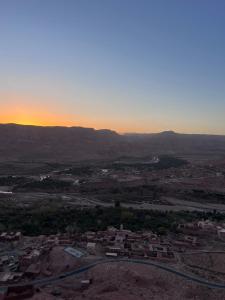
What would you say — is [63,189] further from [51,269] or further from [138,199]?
[51,269]

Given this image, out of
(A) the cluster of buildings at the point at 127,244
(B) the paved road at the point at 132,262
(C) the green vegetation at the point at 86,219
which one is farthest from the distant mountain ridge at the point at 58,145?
(B) the paved road at the point at 132,262

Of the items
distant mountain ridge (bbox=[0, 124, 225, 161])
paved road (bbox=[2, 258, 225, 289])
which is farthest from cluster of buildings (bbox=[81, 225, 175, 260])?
distant mountain ridge (bbox=[0, 124, 225, 161])

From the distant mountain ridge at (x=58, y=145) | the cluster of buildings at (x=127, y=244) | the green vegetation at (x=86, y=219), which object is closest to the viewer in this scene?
the cluster of buildings at (x=127, y=244)

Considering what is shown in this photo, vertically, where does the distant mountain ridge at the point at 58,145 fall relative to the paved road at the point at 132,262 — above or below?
above

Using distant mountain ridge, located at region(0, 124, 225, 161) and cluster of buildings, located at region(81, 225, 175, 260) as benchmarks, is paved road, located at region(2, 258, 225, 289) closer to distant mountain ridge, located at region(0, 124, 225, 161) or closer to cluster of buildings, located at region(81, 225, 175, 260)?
cluster of buildings, located at region(81, 225, 175, 260)

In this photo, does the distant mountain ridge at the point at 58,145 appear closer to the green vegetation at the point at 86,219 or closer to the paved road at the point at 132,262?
the green vegetation at the point at 86,219

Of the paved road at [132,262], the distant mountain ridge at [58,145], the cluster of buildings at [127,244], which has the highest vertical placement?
the distant mountain ridge at [58,145]

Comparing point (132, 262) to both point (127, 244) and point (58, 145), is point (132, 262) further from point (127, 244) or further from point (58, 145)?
point (58, 145)

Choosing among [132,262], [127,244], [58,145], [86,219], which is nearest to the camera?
[132,262]

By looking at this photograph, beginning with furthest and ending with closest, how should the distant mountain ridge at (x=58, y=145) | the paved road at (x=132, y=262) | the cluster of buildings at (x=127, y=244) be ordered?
the distant mountain ridge at (x=58, y=145)
the cluster of buildings at (x=127, y=244)
the paved road at (x=132, y=262)

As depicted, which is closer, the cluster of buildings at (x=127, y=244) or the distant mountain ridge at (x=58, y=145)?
the cluster of buildings at (x=127, y=244)

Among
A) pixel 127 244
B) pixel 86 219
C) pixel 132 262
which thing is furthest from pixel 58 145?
pixel 132 262
